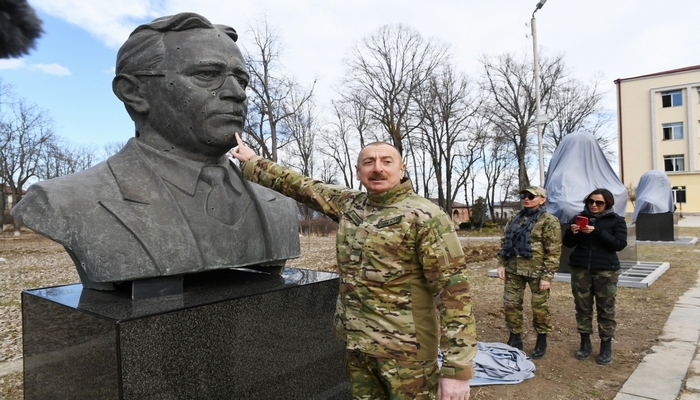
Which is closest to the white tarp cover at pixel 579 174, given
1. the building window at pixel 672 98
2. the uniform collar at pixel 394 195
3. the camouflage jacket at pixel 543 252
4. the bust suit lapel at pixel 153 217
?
the camouflage jacket at pixel 543 252

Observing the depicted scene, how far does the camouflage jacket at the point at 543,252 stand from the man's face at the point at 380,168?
11.0 feet

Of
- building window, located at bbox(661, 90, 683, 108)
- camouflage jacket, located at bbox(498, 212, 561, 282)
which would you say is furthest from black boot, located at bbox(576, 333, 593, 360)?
building window, located at bbox(661, 90, 683, 108)

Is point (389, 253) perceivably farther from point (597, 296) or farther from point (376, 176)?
point (597, 296)

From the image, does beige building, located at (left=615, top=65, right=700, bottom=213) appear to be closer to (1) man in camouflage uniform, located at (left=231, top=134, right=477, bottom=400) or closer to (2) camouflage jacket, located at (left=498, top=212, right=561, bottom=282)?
(2) camouflage jacket, located at (left=498, top=212, right=561, bottom=282)

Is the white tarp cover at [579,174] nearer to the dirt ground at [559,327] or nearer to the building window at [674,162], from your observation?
the dirt ground at [559,327]

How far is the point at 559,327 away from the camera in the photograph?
6.34m

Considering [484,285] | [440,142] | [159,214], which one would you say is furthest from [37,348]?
[440,142]

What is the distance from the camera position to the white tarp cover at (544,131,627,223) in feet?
36.4

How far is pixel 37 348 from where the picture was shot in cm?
289

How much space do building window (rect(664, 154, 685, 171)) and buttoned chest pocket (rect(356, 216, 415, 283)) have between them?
43627 millimetres

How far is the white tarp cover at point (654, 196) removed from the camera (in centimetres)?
1761

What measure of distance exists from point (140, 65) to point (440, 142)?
2943 centimetres

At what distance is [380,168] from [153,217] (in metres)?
1.37

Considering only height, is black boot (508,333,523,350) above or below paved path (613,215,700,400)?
above
